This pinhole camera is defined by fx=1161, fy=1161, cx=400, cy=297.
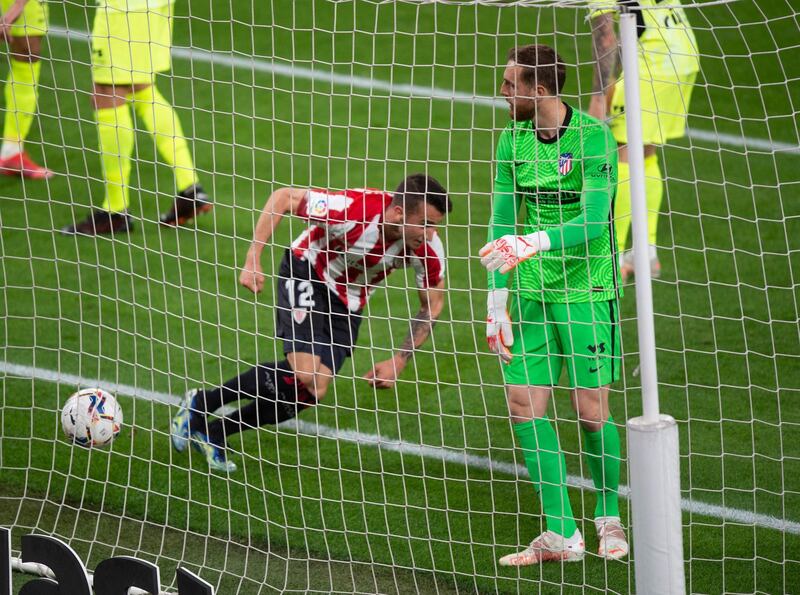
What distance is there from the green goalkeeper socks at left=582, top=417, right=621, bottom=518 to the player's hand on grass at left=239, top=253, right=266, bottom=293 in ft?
4.51

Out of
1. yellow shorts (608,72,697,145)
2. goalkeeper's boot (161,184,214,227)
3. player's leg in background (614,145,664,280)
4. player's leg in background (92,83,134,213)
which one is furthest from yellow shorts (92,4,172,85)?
player's leg in background (614,145,664,280)

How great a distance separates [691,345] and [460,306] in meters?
1.41

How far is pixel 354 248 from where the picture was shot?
489 cm

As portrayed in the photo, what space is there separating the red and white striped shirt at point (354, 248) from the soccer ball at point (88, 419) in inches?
41.5

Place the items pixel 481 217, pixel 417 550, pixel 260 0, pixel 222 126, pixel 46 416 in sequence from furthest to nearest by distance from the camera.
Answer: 1. pixel 260 0
2. pixel 222 126
3. pixel 481 217
4. pixel 46 416
5. pixel 417 550

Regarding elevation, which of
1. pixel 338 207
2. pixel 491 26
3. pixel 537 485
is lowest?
pixel 537 485

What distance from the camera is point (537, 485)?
441cm

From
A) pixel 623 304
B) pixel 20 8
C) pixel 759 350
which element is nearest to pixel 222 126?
pixel 20 8

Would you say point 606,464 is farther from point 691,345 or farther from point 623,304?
point 623,304

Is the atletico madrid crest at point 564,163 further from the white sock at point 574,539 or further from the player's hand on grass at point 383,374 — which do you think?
the white sock at point 574,539

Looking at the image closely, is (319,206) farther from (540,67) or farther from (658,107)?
(658,107)

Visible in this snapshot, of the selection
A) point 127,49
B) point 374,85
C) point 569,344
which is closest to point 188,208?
point 127,49

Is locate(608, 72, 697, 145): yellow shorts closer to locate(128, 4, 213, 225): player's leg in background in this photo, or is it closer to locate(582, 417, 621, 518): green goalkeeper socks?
locate(582, 417, 621, 518): green goalkeeper socks

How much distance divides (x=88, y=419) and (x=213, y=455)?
0.63 meters
